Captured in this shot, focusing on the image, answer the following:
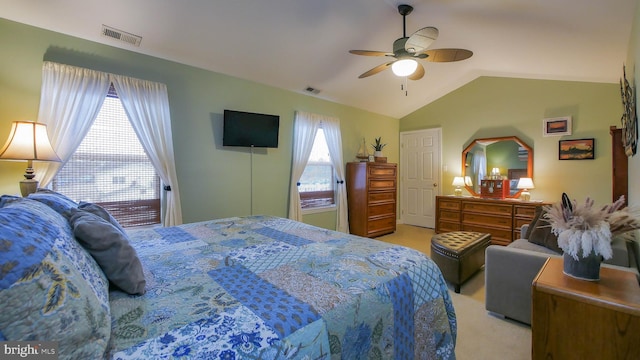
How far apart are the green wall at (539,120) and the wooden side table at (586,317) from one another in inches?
133

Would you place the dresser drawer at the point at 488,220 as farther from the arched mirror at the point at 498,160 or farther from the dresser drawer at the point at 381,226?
the dresser drawer at the point at 381,226

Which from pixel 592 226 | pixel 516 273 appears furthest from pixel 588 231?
pixel 516 273

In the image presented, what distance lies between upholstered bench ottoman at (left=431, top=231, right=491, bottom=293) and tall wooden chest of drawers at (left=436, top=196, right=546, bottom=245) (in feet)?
4.34

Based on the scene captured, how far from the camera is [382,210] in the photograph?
4.88 metres

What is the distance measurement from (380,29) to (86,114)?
10.6 ft

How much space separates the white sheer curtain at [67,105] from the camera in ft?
7.67

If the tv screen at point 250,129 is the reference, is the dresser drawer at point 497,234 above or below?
below

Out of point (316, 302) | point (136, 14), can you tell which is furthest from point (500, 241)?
point (136, 14)

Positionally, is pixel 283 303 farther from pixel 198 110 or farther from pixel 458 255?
pixel 198 110

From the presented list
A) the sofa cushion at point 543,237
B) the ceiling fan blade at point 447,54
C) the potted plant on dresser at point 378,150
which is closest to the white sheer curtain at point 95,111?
the ceiling fan blade at point 447,54

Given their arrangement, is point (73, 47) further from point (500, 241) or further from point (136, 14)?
point (500, 241)

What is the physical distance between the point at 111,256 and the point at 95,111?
7.37 ft

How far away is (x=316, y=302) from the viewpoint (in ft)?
3.22

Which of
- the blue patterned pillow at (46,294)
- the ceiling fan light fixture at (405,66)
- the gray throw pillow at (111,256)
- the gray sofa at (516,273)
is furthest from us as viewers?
the ceiling fan light fixture at (405,66)
